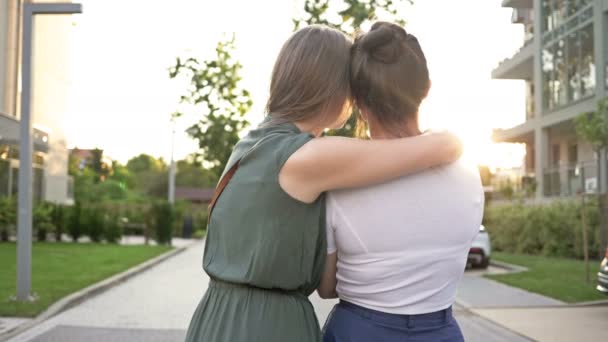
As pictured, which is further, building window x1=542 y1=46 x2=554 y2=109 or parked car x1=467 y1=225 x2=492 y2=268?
building window x1=542 y1=46 x2=554 y2=109

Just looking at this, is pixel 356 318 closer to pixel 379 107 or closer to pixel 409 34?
pixel 379 107

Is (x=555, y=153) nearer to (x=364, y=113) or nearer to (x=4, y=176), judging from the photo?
(x=4, y=176)

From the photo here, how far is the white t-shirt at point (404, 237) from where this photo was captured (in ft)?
6.07

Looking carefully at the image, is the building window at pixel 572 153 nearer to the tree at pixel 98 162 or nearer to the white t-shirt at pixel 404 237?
the white t-shirt at pixel 404 237

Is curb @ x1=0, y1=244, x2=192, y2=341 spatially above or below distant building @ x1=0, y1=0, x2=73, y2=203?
below

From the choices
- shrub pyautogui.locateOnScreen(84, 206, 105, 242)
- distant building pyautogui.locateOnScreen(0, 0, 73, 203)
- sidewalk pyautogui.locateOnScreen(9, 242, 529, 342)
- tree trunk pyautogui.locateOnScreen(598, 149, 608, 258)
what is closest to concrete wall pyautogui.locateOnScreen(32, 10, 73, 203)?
distant building pyautogui.locateOnScreen(0, 0, 73, 203)

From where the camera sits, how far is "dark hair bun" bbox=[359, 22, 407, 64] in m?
1.91

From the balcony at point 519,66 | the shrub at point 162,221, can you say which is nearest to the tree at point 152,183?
the shrub at point 162,221

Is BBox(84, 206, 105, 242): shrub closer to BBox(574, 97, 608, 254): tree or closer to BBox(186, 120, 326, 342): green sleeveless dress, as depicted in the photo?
BBox(574, 97, 608, 254): tree

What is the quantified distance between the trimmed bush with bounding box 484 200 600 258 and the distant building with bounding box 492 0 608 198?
7.25 ft

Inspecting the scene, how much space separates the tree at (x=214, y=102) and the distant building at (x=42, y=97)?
5.26 m

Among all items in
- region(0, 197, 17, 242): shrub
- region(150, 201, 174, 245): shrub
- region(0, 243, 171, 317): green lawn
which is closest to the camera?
region(0, 243, 171, 317): green lawn

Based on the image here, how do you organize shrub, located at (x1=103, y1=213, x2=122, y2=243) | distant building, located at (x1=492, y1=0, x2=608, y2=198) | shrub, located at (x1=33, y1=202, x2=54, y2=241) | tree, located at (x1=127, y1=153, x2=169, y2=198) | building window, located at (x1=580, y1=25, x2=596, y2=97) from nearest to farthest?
distant building, located at (x1=492, y1=0, x2=608, y2=198), building window, located at (x1=580, y1=25, x2=596, y2=97), shrub, located at (x1=33, y1=202, x2=54, y2=241), shrub, located at (x1=103, y1=213, x2=122, y2=243), tree, located at (x1=127, y1=153, x2=169, y2=198)

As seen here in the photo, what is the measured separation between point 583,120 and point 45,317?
580 inches
